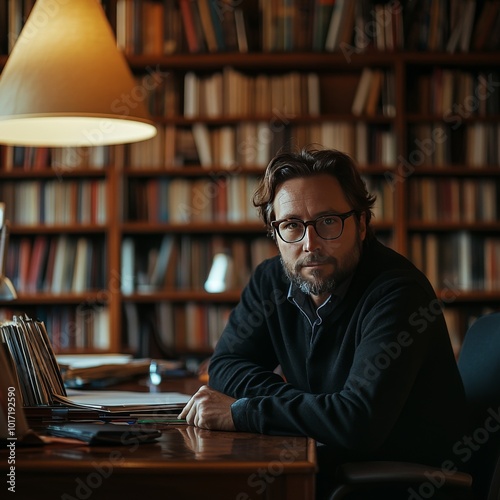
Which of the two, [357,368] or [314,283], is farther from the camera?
[314,283]

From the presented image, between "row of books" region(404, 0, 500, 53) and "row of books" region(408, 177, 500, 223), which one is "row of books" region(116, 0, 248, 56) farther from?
"row of books" region(408, 177, 500, 223)

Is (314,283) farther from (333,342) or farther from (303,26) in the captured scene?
(303,26)

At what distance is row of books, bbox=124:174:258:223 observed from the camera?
4.12 m

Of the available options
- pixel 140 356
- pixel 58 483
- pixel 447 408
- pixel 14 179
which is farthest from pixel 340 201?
pixel 14 179

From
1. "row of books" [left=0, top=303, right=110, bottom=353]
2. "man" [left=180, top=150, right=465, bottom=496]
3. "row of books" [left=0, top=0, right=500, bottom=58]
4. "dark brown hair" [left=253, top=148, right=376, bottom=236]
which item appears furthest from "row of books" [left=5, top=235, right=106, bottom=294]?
"dark brown hair" [left=253, top=148, right=376, bottom=236]

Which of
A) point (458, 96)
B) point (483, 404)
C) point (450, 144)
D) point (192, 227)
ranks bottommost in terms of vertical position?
point (483, 404)

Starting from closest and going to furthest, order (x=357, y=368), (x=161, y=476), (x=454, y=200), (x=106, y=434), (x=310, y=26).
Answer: (x=161, y=476) → (x=106, y=434) → (x=357, y=368) → (x=310, y=26) → (x=454, y=200)

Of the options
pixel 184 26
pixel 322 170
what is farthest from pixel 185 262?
pixel 322 170

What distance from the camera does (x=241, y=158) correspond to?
412cm

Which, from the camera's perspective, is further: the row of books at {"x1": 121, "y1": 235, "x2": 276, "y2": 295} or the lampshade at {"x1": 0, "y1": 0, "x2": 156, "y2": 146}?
the row of books at {"x1": 121, "y1": 235, "x2": 276, "y2": 295}

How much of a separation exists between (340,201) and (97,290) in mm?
2493

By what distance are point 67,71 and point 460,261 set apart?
2.75 meters

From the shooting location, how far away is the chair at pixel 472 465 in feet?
4.59

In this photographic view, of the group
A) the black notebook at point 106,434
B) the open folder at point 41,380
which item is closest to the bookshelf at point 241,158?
the open folder at point 41,380
